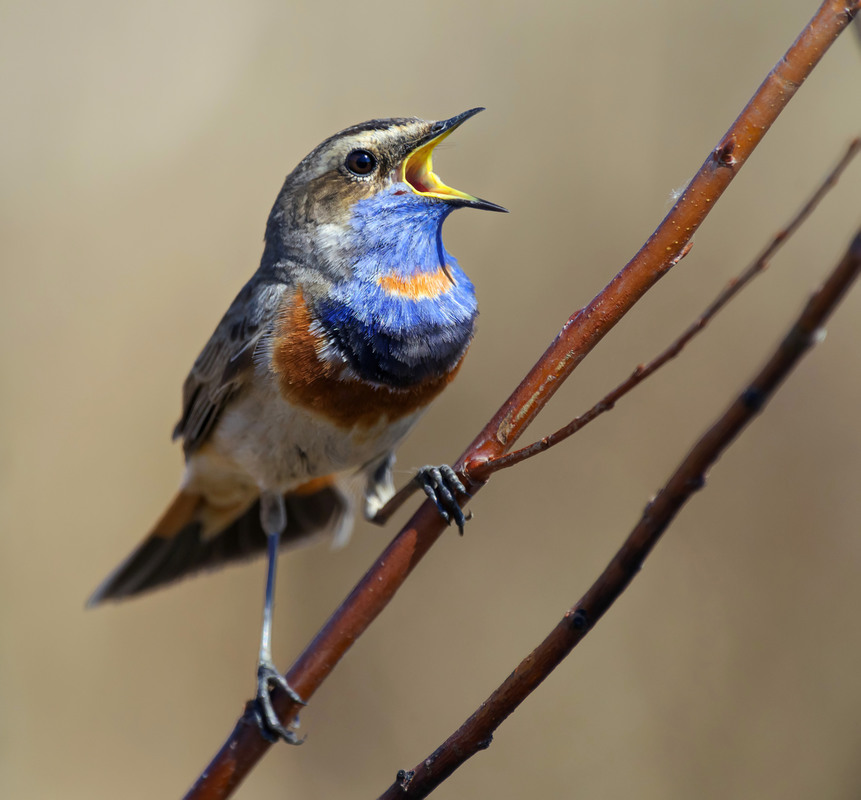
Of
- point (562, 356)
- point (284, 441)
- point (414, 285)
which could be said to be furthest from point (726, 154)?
point (284, 441)

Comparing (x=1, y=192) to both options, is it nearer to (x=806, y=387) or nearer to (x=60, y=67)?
(x=60, y=67)

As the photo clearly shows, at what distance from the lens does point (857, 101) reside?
206 inches

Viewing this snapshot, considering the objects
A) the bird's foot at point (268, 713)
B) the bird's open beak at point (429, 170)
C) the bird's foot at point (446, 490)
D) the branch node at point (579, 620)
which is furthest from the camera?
the bird's open beak at point (429, 170)

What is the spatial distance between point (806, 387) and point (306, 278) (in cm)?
297

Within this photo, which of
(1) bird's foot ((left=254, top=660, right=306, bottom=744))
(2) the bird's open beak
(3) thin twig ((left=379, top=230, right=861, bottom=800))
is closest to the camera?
(3) thin twig ((left=379, top=230, right=861, bottom=800))

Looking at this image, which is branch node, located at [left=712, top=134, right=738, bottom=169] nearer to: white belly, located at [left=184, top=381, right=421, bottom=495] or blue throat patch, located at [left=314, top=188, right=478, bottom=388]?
blue throat patch, located at [left=314, top=188, right=478, bottom=388]

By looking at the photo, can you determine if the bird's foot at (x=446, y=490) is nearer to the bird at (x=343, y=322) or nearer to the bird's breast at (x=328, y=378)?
the bird at (x=343, y=322)

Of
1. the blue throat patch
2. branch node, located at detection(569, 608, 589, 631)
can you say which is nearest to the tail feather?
the blue throat patch

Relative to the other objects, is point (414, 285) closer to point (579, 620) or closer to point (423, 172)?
point (423, 172)

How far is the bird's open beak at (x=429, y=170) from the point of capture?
3.25 metres

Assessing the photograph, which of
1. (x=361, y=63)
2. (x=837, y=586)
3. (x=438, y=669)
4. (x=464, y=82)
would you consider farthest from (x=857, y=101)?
(x=438, y=669)

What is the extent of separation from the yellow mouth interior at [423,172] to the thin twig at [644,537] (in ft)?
6.68

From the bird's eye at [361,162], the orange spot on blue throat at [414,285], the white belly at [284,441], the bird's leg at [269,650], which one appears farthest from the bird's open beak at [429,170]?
the bird's leg at [269,650]

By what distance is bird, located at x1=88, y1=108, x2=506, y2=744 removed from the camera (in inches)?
130
